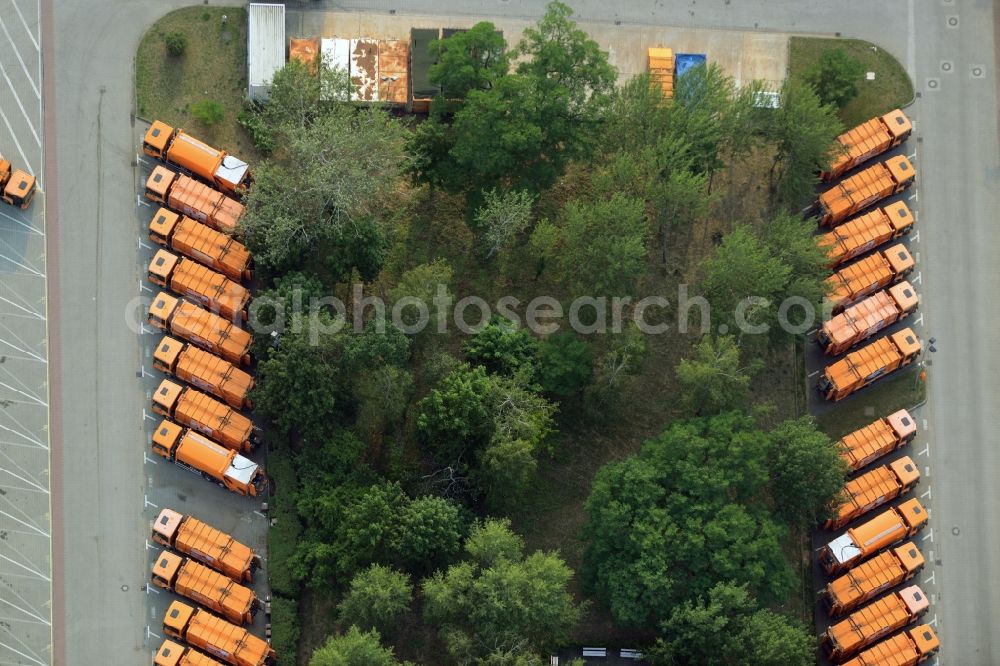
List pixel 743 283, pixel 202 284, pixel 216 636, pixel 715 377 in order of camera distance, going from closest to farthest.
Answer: pixel 216 636 < pixel 715 377 < pixel 743 283 < pixel 202 284

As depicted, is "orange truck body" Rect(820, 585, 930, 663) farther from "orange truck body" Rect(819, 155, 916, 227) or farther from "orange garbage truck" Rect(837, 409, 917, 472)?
"orange truck body" Rect(819, 155, 916, 227)

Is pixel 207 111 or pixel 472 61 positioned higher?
pixel 472 61

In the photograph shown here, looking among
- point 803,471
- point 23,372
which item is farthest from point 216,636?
point 803,471

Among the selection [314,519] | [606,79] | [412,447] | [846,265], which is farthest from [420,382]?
[846,265]

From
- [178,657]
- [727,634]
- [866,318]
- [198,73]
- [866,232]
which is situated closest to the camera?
[727,634]

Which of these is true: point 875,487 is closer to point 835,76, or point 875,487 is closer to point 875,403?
point 875,403

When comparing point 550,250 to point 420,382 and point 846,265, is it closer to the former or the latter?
point 420,382

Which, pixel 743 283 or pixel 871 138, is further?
pixel 871 138

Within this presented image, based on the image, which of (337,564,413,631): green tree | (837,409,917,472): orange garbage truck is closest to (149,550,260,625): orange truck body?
(337,564,413,631): green tree
